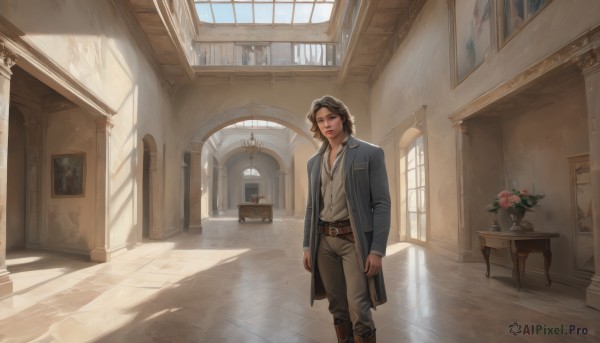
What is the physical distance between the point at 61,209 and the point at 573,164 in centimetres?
961

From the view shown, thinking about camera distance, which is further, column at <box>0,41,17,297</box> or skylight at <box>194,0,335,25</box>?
skylight at <box>194,0,335,25</box>

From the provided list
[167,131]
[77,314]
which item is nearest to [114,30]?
[167,131]

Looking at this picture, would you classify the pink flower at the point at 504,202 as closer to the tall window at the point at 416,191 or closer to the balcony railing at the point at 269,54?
the tall window at the point at 416,191

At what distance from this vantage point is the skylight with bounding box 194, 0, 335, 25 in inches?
521

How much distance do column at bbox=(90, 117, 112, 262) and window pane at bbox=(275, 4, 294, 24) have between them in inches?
324

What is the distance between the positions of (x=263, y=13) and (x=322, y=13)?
2.14 m

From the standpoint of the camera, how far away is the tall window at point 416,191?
972 cm

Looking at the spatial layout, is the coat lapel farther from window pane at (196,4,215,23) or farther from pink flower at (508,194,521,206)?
window pane at (196,4,215,23)

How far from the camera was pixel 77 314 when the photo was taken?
4.02 meters

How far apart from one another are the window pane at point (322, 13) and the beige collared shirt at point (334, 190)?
1235 centimetres

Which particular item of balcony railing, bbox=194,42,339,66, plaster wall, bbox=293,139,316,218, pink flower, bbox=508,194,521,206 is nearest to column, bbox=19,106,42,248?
balcony railing, bbox=194,42,339,66

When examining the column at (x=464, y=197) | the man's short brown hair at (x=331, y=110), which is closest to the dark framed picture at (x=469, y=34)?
the column at (x=464, y=197)

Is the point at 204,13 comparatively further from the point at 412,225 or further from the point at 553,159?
the point at 553,159

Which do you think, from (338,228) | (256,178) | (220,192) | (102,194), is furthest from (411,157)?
(256,178)
